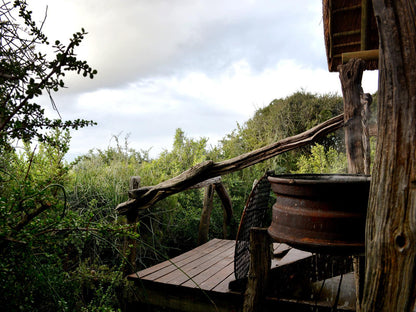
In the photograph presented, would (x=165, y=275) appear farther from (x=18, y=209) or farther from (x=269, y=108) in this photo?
(x=269, y=108)

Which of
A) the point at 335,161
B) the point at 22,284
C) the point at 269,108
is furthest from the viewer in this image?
the point at 269,108

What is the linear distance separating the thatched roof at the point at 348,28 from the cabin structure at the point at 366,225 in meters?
0.01

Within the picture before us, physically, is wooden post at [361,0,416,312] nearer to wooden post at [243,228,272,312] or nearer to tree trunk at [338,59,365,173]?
wooden post at [243,228,272,312]

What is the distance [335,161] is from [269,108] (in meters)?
4.26

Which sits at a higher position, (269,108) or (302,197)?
(269,108)

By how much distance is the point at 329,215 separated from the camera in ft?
6.13

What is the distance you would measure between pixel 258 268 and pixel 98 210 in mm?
2303

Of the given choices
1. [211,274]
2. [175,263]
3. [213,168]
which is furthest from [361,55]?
[175,263]

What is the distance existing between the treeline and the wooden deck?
0.92 feet

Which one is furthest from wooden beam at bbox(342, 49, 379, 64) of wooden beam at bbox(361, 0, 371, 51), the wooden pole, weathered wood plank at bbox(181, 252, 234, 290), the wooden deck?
weathered wood plank at bbox(181, 252, 234, 290)

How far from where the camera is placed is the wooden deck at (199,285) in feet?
9.81

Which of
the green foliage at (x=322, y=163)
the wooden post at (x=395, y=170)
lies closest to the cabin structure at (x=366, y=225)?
the wooden post at (x=395, y=170)

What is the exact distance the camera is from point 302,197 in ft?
6.43

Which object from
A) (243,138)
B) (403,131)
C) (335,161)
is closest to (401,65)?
(403,131)
